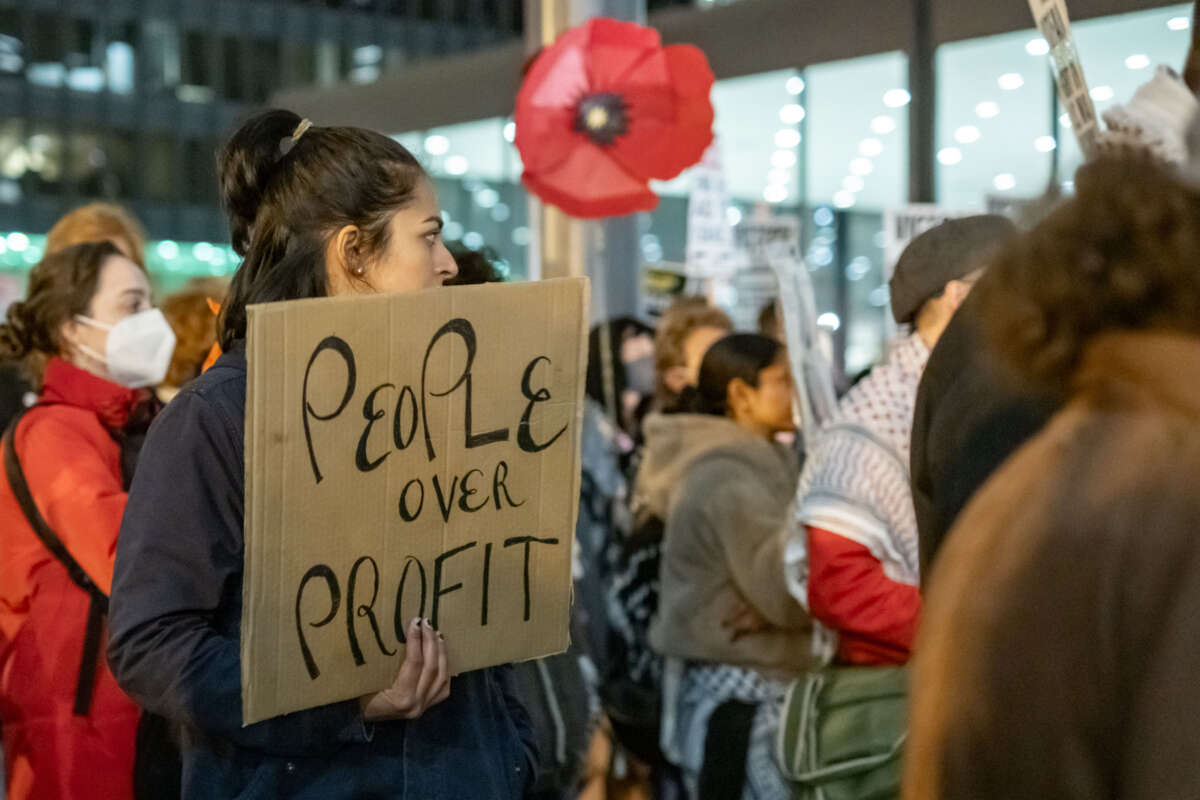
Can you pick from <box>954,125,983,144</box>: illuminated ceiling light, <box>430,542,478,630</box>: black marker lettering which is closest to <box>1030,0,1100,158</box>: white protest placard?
<box>430,542,478,630</box>: black marker lettering

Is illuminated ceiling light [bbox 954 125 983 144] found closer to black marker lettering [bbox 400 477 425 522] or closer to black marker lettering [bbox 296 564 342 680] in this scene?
black marker lettering [bbox 400 477 425 522]

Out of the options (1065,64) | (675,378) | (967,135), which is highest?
(967,135)

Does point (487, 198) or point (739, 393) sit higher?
point (487, 198)

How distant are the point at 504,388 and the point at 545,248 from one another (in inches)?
241

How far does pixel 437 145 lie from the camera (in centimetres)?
2178

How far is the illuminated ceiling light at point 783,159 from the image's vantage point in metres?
16.0

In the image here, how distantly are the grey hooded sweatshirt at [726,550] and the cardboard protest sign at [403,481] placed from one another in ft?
6.74

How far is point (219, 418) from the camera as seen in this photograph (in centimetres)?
208

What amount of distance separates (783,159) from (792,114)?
4.28 feet

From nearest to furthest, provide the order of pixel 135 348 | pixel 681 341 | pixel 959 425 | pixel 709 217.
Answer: pixel 959 425 < pixel 135 348 < pixel 681 341 < pixel 709 217

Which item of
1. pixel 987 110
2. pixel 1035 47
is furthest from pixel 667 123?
pixel 987 110

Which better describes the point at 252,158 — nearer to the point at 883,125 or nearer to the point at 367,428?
the point at 367,428

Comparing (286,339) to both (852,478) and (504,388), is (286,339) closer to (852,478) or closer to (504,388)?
(504,388)

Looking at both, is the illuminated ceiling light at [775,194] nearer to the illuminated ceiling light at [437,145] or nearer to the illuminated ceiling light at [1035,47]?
the illuminated ceiling light at [1035,47]
